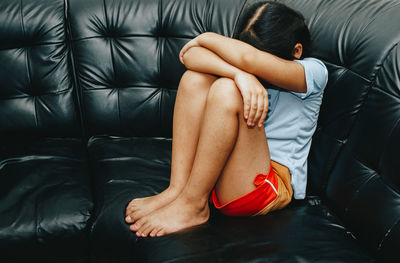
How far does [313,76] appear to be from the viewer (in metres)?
1.04

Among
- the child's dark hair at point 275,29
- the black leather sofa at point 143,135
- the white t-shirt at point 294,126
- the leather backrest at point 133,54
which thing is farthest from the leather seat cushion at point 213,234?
the child's dark hair at point 275,29

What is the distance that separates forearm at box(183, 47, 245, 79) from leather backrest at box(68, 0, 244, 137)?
0.36 meters

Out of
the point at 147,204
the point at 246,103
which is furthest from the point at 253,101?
the point at 147,204

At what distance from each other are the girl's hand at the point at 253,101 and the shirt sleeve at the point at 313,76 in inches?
6.2

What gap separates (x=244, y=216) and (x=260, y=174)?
147 millimetres

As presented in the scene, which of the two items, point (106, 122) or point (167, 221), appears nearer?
point (167, 221)

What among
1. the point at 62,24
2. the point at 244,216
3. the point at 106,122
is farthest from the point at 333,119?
the point at 62,24

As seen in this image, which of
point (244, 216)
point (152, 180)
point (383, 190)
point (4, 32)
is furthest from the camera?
point (4, 32)

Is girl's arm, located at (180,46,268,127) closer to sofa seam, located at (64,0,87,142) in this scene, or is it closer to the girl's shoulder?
the girl's shoulder

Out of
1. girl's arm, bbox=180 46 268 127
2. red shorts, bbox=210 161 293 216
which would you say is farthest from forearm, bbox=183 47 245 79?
red shorts, bbox=210 161 293 216

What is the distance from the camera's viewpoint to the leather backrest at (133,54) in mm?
1519

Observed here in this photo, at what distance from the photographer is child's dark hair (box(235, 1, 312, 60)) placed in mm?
1050

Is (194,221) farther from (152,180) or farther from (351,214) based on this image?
(351,214)

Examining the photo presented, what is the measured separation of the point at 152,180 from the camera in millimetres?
1239
